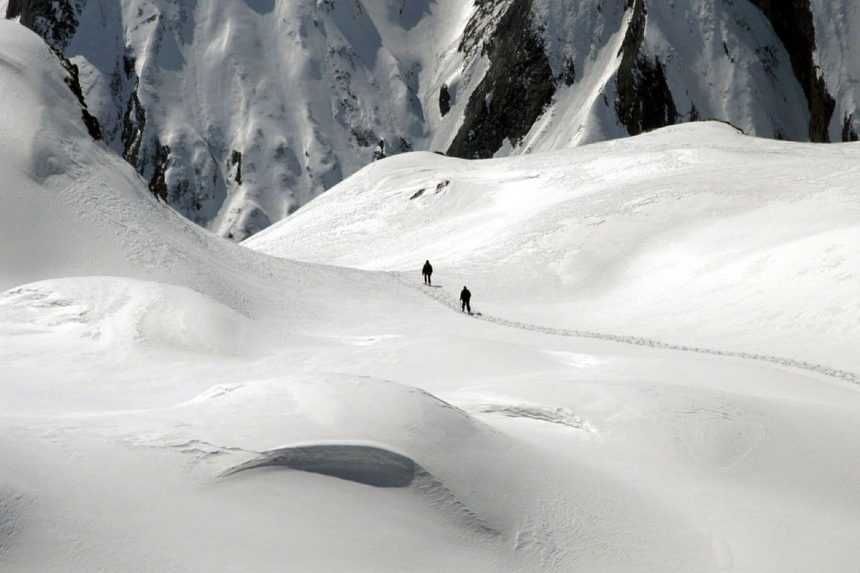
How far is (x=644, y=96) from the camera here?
95.6m

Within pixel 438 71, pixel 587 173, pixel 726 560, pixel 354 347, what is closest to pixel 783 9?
pixel 438 71

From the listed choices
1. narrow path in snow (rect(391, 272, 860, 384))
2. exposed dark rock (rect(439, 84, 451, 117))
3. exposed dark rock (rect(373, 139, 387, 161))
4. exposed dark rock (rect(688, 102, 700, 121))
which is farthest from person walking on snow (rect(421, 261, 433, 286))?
exposed dark rock (rect(439, 84, 451, 117))

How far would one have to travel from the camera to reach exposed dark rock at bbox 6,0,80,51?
117 m

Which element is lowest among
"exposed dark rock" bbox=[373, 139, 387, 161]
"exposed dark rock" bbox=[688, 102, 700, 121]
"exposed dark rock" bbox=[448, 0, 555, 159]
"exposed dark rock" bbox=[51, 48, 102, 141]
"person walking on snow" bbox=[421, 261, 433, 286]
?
"person walking on snow" bbox=[421, 261, 433, 286]

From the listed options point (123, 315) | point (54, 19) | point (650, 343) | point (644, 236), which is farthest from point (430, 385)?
point (54, 19)

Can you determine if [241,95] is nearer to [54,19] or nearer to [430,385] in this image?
[54,19]

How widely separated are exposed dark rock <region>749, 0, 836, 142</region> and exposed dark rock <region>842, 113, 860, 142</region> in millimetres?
2363

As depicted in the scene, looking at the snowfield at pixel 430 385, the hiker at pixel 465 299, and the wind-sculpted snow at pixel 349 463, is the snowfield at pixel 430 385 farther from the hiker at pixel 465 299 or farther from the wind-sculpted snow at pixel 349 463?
the hiker at pixel 465 299

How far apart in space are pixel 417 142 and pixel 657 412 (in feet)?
343

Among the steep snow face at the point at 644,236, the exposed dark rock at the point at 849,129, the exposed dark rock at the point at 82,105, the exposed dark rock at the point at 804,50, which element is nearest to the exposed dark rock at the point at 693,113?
the exposed dark rock at the point at 804,50

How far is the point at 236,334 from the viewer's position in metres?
17.5

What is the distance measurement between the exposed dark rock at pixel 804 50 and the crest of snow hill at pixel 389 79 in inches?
7.5

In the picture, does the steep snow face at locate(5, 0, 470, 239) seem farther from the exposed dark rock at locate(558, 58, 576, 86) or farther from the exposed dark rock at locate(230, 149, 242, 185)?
the exposed dark rock at locate(558, 58, 576, 86)

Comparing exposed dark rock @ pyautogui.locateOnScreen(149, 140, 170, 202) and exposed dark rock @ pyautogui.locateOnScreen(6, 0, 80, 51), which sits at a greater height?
exposed dark rock @ pyautogui.locateOnScreen(6, 0, 80, 51)
